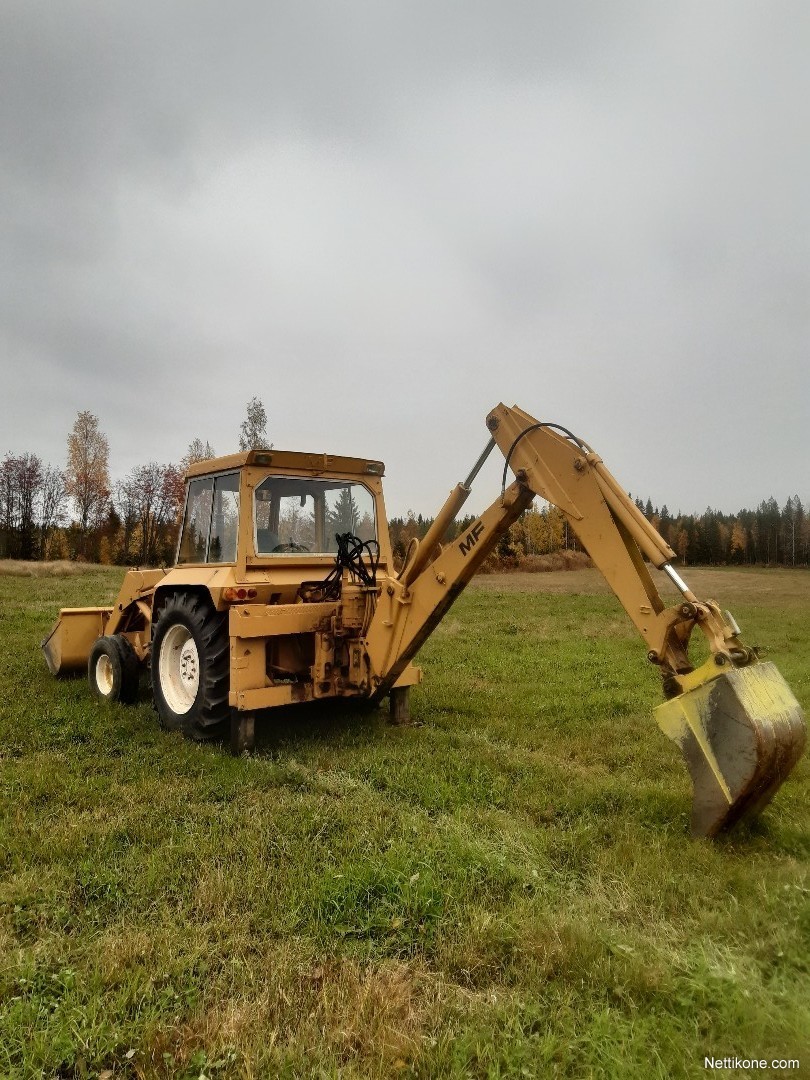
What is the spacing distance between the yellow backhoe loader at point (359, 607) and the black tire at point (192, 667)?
0.05ft

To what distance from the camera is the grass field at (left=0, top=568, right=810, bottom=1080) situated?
2.82 metres

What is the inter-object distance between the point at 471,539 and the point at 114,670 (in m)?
4.84

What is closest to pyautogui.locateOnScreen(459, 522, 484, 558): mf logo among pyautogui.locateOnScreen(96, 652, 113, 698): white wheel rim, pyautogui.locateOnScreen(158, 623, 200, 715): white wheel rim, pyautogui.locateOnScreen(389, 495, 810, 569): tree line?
pyautogui.locateOnScreen(158, 623, 200, 715): white wheel rim

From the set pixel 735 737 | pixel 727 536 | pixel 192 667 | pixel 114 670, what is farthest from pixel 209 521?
pixel 727 536

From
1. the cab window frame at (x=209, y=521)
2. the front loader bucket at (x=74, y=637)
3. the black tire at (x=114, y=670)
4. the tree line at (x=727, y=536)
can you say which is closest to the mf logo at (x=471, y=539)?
the cab window frame at (x=209, y=521)

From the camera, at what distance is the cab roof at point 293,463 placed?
23.4 feet

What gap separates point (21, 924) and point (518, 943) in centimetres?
243

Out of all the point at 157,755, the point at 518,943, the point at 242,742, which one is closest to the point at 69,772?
the point at 157,755

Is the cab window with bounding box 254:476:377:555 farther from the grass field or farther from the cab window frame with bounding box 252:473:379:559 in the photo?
the grass field

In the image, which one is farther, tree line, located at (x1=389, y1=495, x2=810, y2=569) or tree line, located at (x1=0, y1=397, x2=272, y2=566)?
tree line, located at (x1=389, y1=495, x2=810, y2=569)

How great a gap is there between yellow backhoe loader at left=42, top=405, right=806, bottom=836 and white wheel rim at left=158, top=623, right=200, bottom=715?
0.02m

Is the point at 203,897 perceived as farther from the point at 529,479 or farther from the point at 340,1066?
the point at 529,479

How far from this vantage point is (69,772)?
6.02 metres

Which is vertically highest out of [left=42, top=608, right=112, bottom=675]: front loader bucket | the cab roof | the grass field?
the cab roof
